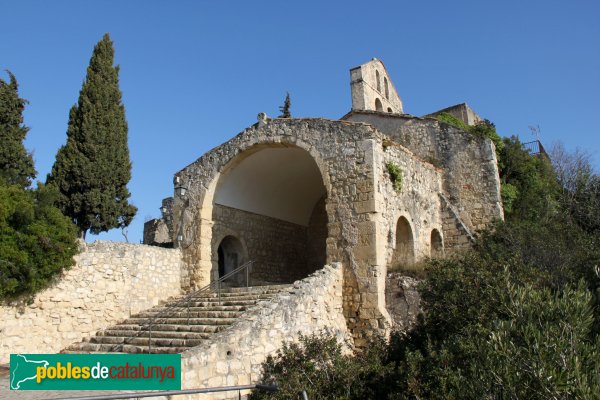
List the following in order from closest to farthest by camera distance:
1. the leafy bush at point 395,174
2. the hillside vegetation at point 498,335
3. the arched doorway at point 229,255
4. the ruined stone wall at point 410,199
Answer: the hillside vegetation at point 498,335
the ruined stone wall at point 410,199
the leafy bush at point 395,174
the arched doorway at point 229,255

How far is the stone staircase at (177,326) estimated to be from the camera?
8.95 metres

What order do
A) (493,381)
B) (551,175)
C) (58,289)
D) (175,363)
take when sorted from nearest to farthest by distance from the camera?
(493,381) → (175,363) → (58,289) → (551,175)

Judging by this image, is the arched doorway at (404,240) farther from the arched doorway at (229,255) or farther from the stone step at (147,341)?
the stone step at (147,341)

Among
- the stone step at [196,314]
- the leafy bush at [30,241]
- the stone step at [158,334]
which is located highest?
the leafy bush at [30,241]

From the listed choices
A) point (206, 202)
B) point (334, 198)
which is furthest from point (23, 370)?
point (334, 198)

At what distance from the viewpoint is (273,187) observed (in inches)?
624

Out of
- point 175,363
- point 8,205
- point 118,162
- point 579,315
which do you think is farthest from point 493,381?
point 118,162

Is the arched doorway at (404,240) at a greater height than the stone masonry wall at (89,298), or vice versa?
the arched doorway at (404,240)

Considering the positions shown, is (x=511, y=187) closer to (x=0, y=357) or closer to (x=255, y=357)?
(x=255, y=357)

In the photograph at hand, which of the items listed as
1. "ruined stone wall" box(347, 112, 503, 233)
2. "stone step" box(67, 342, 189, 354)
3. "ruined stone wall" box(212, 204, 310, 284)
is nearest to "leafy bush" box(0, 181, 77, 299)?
"stone step" box(67, 342, 189, 354)

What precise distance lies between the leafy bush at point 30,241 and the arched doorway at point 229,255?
585 cm

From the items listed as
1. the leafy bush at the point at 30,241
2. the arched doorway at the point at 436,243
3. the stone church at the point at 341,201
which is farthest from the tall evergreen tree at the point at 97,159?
the arched doorway at the point at 436,243

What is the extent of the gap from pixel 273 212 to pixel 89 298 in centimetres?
737

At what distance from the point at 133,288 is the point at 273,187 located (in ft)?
19.5
